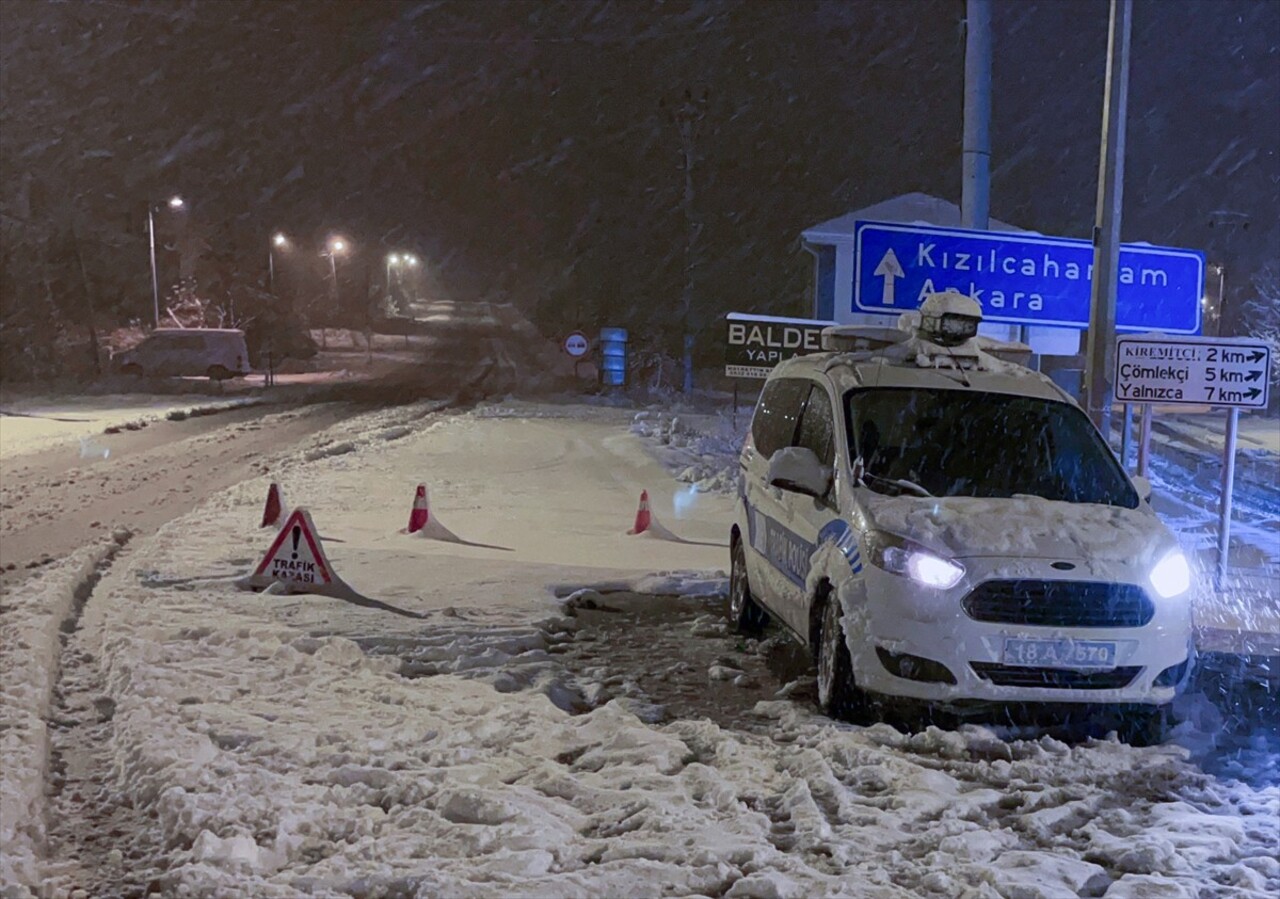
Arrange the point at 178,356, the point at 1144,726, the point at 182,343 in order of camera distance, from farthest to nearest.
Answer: the point at 182,343 → the point at 178,356 → the point at 1144,726

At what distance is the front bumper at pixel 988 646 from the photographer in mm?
5668

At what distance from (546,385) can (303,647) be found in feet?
109

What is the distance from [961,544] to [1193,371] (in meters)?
5.28

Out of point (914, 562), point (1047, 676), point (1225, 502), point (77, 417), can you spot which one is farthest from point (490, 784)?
point (77, 417)

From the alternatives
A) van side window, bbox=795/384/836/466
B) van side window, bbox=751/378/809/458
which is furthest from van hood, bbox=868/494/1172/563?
van side window, bbox=751/378/809/458

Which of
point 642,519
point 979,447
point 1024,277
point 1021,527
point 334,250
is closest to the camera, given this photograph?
point 1021,527

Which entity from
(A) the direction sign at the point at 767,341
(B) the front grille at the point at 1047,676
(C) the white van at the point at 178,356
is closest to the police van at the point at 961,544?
(B) the front grille at the point at 1047,676

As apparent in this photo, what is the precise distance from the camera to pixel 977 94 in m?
10.6

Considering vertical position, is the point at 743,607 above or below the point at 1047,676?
below

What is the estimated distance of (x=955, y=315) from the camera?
7.29 m

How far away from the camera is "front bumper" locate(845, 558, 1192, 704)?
5668mm

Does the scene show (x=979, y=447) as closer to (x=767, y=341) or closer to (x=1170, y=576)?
(x=1170, y=576)

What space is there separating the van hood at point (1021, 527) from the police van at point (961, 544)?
1cm

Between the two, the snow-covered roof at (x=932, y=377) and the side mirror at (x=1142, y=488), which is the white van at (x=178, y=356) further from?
the side mirror at (x=1142, y=488)
